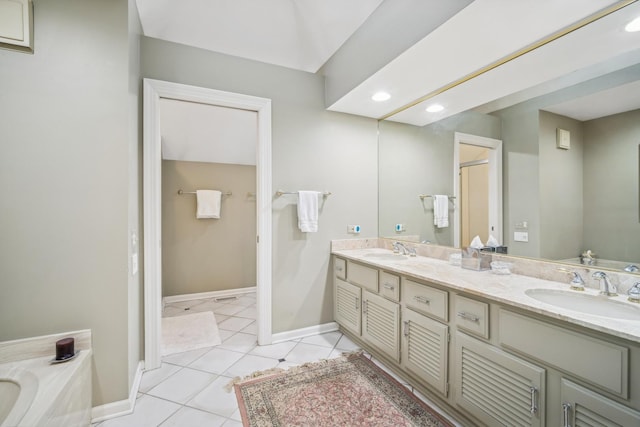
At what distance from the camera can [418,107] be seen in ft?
8.29

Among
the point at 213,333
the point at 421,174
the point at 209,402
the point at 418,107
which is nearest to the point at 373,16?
the point at 418,107

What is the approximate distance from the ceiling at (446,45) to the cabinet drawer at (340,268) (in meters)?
1.53

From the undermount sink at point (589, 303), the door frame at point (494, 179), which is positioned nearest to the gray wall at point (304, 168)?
the door frame at point (494, 179)

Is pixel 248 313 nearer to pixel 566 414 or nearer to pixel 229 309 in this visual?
pixel 229 309

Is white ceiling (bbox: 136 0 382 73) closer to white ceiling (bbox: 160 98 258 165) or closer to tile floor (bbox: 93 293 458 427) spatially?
white ceiling (bbox: 160 98 258 165)

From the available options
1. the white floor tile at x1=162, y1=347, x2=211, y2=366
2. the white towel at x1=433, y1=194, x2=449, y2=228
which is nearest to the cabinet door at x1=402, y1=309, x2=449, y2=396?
the white towel at x1=433, y1=194, x2=449, y2=228

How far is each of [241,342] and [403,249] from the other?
1.77m

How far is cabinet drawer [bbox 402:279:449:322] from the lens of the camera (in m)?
1.62

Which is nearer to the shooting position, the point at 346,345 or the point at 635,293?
the point at 635,293

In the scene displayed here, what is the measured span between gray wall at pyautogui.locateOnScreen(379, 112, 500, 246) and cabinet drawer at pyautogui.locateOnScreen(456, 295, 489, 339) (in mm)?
889

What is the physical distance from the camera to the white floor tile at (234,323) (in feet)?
9.52

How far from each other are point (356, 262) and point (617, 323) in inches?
64.7

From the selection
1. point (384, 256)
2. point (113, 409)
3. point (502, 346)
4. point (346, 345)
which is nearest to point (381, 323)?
point (346, 345)

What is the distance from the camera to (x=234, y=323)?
9.96 ft
